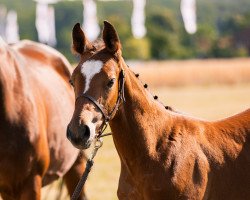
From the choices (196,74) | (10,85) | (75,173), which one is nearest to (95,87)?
(10,85)

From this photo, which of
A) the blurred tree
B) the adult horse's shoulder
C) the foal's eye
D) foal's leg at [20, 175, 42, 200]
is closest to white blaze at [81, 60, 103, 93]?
the foal's eye

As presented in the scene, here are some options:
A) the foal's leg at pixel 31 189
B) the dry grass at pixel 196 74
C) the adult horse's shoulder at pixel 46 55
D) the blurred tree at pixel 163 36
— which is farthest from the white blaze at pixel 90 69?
the blurred tree at pixel 163 36

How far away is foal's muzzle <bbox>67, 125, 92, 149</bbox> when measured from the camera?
5.29 meters

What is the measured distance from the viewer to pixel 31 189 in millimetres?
7336

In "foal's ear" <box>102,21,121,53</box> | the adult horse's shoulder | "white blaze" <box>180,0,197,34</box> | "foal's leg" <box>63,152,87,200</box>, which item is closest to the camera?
"foal's ear" <box>102,21,121,53</box>

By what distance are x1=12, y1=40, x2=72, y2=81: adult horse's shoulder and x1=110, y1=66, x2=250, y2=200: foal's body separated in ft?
10.7

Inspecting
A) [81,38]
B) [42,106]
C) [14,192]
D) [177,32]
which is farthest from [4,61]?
[177,32]

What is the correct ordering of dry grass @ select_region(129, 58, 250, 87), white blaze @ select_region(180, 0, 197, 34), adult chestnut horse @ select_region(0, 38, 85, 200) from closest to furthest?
adult chestnut horse @ select_region(0, 38, 85, 200) < dry grass @ select_region(129, 58, 250, 87) < white blaze @ select_region(180, 0, 197, 34)

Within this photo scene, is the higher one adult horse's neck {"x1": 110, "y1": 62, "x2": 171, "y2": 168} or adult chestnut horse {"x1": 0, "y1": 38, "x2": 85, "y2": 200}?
adult horse's neck {"x1": 110, "y1": 62, "x2": 171, "y2": 168}

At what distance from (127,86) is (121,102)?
13 cm

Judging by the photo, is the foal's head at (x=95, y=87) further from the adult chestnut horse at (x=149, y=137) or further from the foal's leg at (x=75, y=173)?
the foal's leg at (x=75, y=173)

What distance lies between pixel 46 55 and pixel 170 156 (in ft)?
12.4

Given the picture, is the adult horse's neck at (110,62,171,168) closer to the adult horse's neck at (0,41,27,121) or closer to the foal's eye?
the foal's eye

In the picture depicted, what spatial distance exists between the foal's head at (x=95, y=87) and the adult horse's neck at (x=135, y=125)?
0.60 feet
